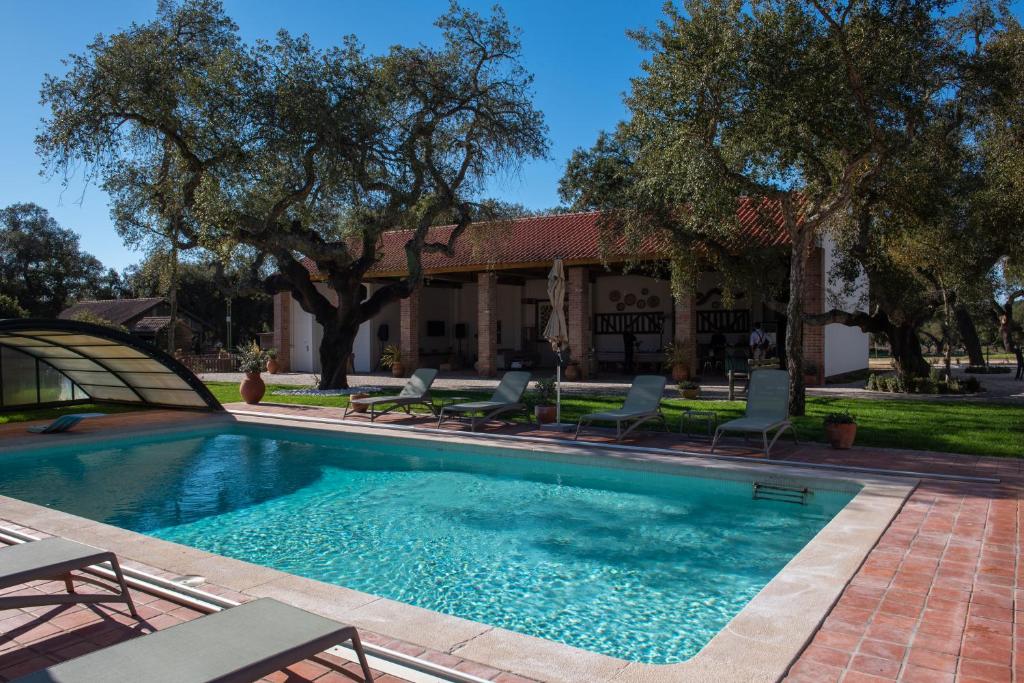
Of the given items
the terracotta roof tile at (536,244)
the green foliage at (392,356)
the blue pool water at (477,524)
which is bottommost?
the blue pool water at (477,524)

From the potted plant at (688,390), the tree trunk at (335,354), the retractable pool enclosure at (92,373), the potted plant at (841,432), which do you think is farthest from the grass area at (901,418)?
the retractable pool enclosure at (92,373)

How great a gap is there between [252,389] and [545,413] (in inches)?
274

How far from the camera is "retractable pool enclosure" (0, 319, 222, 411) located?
12421 mm

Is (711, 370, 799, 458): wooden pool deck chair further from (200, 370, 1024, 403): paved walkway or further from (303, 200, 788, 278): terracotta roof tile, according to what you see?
(303, 200, 788, 278): terracotta roof tile

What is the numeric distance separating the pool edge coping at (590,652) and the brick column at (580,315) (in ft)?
46.8

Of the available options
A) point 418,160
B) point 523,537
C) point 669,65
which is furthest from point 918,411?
point 418,160

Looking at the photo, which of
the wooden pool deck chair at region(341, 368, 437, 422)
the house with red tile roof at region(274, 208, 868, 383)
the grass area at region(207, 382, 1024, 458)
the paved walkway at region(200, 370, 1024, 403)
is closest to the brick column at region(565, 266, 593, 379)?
the house with red tile roof at region(274, 208, 868, 383)

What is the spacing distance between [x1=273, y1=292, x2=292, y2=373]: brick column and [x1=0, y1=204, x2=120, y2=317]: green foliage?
64.7ft

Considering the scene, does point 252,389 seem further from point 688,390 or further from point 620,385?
point 688,390

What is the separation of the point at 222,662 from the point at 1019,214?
14277mm

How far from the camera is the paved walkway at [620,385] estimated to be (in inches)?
606

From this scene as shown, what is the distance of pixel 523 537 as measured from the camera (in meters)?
6.44

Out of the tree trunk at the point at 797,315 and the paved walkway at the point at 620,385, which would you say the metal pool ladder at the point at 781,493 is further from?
the paved walkway at the point at 620,385

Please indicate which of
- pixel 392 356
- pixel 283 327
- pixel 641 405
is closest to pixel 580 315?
pixel 392 356
